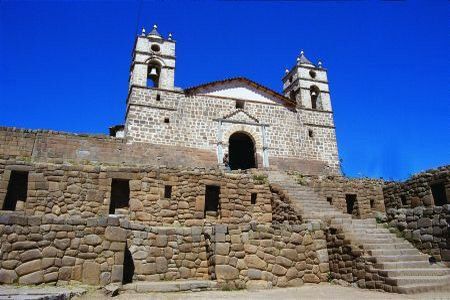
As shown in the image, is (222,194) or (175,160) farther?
(175,160)

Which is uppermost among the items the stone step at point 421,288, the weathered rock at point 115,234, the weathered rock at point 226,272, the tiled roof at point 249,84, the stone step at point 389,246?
the tiled roof at point 249,84

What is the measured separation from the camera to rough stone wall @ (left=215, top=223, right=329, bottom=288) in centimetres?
798

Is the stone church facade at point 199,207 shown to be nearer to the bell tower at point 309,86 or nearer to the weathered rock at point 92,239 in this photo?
the weathered rock at point 92,239

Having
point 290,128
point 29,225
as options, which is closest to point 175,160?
point 290,128

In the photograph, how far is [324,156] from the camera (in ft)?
72.7

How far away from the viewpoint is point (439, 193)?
12.3 m

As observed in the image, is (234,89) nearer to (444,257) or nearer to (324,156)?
(324,156)

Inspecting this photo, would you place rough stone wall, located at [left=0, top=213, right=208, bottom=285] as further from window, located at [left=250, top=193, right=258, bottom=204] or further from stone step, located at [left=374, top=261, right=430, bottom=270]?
window, located at [left=250, top=193, right=258, bottom=204]

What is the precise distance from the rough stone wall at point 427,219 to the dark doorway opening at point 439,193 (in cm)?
10

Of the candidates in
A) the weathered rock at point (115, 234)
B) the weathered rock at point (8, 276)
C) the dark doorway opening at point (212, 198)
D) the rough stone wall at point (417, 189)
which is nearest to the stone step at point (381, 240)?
the rough stone wall at point (417, 189)

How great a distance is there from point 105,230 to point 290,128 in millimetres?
16498

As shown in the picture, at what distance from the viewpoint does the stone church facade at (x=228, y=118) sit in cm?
1962

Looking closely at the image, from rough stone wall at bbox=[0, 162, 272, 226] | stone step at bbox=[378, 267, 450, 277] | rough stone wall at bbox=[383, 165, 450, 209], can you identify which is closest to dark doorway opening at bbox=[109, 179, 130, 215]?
rough stone wall at bbox=[0, 162, 272, 226]

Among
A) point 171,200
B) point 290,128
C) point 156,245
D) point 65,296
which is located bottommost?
point 65,296
